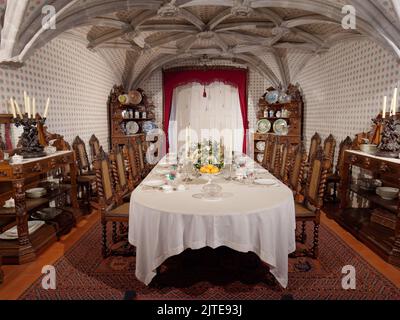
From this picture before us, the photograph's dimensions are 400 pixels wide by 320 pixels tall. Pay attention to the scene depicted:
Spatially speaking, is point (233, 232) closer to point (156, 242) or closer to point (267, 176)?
point (156, 242)

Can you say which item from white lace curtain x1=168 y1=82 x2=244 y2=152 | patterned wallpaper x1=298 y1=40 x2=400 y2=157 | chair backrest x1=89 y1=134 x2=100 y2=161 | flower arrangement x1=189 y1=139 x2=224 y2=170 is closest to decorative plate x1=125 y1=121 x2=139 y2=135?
white lace curtain x1=168 y1=82 x2=244 y2=152

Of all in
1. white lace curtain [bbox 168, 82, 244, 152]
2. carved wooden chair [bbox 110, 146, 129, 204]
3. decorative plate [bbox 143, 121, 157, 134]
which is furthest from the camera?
white lace curtain [bbox 168, 82, 244, 152]

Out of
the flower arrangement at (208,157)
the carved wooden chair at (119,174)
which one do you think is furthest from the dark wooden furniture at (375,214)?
the carved wooden chair at (119,174)

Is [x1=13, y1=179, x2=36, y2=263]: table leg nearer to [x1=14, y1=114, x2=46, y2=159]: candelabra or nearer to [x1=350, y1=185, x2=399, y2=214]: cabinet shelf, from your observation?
[x1=14, y1=114, x2=46, y2=159]: candelabra

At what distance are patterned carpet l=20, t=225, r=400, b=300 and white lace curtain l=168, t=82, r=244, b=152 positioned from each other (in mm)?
5862

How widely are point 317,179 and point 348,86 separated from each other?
3.13 meters

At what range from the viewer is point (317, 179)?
3.02 metres

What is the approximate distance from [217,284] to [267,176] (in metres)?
1.33

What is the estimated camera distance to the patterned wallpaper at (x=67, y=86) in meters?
3.99

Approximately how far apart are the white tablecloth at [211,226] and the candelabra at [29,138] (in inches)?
72.4

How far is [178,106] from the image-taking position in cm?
888

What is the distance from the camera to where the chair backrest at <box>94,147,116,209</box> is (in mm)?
2871

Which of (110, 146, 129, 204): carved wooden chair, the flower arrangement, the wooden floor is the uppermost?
the flower arrangement

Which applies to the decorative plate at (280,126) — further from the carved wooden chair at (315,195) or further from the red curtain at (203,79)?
the carved wooden chair at (315,195)
